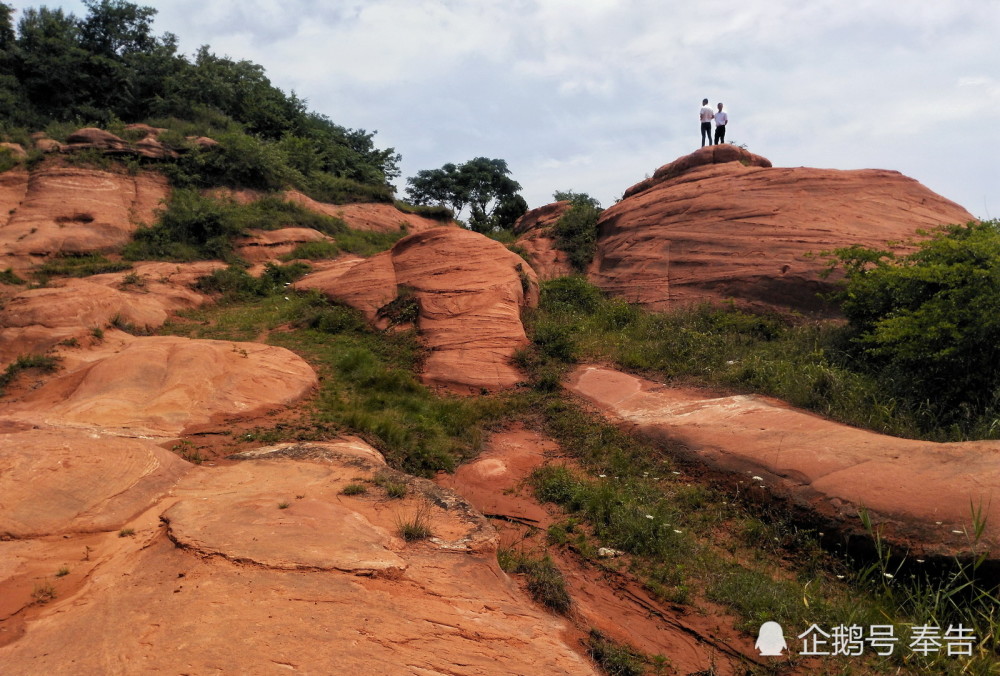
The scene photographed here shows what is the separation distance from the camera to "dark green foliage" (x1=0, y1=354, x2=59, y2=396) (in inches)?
288

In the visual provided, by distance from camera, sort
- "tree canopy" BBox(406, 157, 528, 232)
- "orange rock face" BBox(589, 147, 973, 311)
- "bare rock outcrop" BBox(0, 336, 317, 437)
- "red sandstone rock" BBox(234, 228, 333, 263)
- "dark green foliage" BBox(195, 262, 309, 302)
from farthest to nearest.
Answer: "tree canopy" BBox(406, 157, 528, 232), "red sandstone rock" BBox(234, 228, 333, 263), "dark green foliage" BBox(195, 262, 309, 302), "orange rock face" BBox(589, 147, 973, 311), "bare rock outcrop" BBox(0, 336, 317, 437)

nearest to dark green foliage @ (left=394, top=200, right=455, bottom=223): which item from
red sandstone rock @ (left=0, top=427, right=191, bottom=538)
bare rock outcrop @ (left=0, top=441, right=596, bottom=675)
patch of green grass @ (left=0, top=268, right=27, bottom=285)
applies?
patch of green grass @ (left=0, top=268, right=27, bottom=285)

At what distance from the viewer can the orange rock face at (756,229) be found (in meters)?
11.1

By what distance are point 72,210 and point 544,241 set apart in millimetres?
10697

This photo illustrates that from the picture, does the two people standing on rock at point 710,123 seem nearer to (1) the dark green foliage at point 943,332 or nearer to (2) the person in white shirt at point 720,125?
(2) the person in white shirt at point 720,125

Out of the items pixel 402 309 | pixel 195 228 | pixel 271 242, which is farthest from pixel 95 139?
pixel 402 309

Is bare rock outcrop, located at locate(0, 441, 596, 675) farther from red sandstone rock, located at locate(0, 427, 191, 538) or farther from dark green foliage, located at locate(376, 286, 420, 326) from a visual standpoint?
dark green foliage, located at locate(376, 286, 420, 326)

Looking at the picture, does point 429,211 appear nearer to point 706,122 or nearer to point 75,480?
point 706,122

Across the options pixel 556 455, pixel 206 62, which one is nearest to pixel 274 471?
pixel 556 455

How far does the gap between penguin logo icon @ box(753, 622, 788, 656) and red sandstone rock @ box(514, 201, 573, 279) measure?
416 inches

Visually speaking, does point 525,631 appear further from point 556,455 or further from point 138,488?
point 556,455

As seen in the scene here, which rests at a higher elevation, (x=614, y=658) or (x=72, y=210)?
(x=72, y=210)

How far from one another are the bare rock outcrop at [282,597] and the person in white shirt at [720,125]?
44.2 ft

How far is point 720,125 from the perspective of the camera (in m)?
15.1
